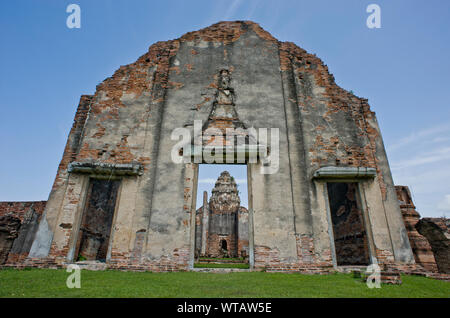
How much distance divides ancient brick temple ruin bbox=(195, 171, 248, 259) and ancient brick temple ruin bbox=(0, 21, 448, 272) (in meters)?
14.5

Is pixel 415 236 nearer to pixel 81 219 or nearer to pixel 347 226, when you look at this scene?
pixel 347 226

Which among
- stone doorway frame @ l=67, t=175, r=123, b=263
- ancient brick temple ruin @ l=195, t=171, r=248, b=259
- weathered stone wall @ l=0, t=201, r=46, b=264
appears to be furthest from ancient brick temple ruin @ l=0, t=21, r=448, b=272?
ancient brick temple ruin @ l=195, t=171, r=248, b=259

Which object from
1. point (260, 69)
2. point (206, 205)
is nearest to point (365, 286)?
point (260, 69)

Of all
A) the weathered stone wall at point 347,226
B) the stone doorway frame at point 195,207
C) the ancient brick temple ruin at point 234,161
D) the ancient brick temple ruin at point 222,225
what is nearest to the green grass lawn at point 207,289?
the ancient brick temple ruin at point 234,161

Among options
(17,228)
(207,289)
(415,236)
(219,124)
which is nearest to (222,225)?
(17,228)

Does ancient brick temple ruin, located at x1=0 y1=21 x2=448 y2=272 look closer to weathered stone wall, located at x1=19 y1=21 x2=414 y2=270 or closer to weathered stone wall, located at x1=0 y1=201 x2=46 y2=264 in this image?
weathered stone wall, located at x1=19 y1=21 x2=414 y2=270

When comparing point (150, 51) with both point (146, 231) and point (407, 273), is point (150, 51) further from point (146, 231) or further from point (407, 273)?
point (407, 273)

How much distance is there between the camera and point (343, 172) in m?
7.65

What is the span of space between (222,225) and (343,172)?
19274 mm

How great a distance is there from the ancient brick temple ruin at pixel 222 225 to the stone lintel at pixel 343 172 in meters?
17.2

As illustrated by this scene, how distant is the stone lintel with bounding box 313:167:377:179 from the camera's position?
7.57 m

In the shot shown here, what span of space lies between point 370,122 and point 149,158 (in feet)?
24.3

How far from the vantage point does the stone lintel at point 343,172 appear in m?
7.57

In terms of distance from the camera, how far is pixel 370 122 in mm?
8961
